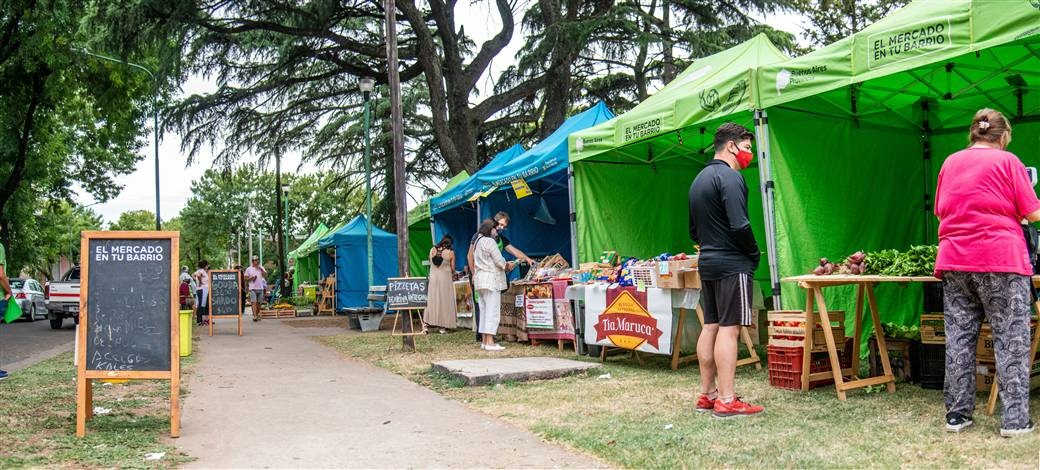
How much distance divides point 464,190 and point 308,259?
28.1 m

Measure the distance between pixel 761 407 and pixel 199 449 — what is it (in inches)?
144

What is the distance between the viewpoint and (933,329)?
6.05 metres

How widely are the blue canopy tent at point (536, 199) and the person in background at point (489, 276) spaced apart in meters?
1.34

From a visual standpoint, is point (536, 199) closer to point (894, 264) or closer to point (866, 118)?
point (866, 118)

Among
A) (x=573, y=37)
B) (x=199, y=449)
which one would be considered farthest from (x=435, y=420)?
(x=573, y=37)

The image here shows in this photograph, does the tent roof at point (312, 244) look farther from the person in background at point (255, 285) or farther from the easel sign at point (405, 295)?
the easel sign at point (405, 295)

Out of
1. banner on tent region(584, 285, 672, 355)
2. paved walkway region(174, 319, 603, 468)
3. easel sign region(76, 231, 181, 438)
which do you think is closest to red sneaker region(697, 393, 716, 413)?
paved walkway region(174, 319, 603, 468)

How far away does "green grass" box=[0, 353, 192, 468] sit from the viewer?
475cm

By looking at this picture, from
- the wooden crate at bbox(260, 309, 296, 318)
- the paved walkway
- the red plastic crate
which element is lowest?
the paved walkway

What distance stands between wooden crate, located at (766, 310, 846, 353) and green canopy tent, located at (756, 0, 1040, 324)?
1.50ft

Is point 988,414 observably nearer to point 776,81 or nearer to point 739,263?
point 739,263

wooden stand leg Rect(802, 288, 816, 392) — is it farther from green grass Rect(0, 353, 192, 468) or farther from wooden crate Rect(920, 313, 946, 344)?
green grass Rect(0, 353, 192, 468)

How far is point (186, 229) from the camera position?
241ft

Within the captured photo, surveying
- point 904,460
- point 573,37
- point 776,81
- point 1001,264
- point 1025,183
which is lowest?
point 904,460
